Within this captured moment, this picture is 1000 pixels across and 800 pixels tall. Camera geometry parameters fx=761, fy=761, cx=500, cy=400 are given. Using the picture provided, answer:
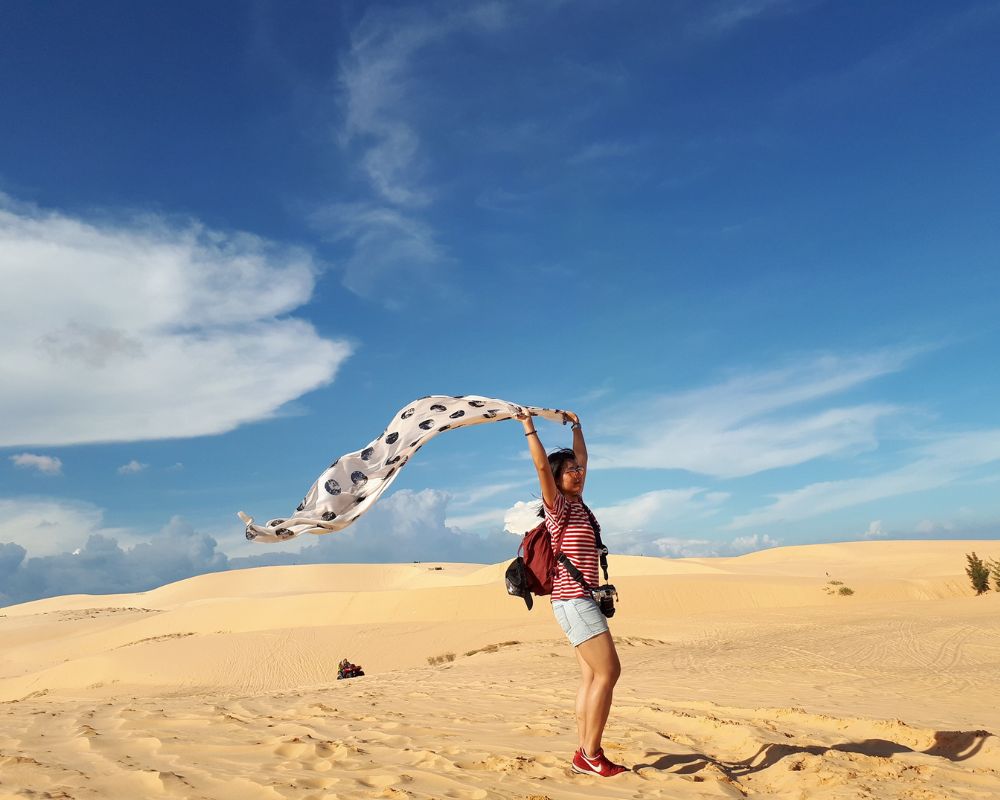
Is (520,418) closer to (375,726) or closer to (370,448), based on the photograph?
(370,448)

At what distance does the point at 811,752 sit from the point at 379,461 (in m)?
4.05

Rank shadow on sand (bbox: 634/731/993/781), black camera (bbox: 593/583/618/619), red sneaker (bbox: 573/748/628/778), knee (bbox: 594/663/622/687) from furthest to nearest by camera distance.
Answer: shadow on sand (bbox: 634/731/993/781), red sneaker (bbox: 573/748/628/778), black camera (bbox: 593/583/618/619), knee (bbox: 594/663/622/687)

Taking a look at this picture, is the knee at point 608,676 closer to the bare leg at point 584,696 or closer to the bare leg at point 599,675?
the bare leg at point 599,675

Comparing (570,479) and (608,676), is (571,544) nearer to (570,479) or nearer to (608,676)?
(570,479)

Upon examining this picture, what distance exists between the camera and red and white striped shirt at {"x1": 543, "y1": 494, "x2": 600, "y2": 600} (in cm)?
492

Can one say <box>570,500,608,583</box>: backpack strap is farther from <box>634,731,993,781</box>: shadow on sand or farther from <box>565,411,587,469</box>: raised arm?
<box>634,731,993,781</box>: shadow on sand

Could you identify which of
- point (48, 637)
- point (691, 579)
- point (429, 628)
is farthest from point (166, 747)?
point (48, 637)

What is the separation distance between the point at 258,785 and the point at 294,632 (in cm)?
2321

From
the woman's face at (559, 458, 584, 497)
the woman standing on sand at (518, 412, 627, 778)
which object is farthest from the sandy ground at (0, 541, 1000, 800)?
the woman's face at (559, 458, 584, 497)

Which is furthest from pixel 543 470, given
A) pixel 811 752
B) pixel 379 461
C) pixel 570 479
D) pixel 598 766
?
pixel 811 752

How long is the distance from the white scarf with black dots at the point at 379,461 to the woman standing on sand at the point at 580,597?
44 cm

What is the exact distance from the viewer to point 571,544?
16.4 feet

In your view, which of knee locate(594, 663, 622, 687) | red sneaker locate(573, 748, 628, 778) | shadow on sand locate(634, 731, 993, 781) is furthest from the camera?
shadow on sand locate(634, 731, 993, 781)

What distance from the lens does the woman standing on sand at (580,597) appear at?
484cm
